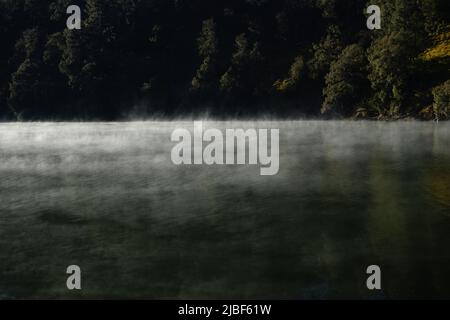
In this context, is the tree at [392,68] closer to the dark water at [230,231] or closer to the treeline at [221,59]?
the treeline at [221,59]

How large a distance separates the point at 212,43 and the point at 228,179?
83.2 meters

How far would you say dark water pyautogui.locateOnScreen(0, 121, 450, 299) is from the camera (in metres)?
10.4

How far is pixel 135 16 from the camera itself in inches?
4582

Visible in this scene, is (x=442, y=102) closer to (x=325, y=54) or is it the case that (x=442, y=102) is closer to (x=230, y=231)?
(x=325, y=54)

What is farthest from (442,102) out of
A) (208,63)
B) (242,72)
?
(208,63)

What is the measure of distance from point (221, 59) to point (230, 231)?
9219 centimetres

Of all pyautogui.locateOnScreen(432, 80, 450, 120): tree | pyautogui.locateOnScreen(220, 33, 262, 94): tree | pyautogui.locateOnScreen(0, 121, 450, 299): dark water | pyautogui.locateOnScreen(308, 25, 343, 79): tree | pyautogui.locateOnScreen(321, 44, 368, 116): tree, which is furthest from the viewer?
pyautogui.locateOnScreen(220, 33, 262, 94): tree

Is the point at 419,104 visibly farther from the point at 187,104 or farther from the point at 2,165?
the point at 2,165

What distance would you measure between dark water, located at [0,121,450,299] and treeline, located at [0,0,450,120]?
55327 millimetres

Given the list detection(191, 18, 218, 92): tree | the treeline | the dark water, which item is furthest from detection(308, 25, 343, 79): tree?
the dark water

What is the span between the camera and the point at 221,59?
343 ft

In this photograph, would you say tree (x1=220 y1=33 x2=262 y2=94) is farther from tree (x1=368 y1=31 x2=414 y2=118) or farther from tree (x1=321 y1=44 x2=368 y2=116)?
tree (x1=368 y1=31 x2=414 y2=118)

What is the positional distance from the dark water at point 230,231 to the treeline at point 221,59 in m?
55.3

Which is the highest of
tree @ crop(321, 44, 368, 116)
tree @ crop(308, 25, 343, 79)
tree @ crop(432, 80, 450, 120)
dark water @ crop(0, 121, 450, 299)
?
tree @ crop(308, 25, 343, 79)
